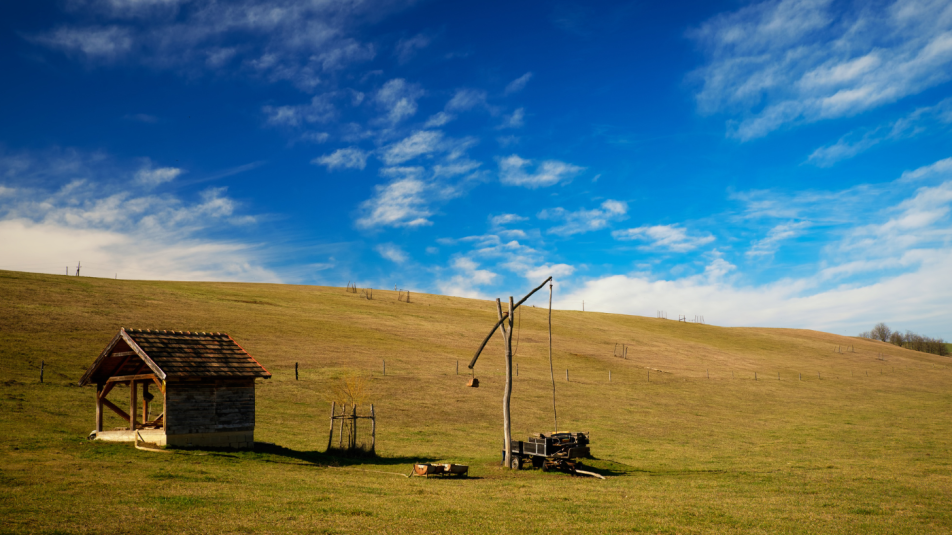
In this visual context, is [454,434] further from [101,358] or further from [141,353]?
[101,358]

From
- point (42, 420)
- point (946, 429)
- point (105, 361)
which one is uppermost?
point (105, 361)

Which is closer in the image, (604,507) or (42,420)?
(604,507)

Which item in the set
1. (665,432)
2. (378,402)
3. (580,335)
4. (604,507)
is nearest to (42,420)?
(378,402)

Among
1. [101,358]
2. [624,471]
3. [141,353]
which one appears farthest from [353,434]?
[624,471]

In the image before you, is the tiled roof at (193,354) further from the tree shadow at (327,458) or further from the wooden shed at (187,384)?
the tree shadow at (327,458)

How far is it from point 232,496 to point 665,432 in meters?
29.3

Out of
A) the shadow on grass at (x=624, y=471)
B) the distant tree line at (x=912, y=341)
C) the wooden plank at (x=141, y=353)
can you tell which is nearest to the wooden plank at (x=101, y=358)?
the wooden plank at (x=141, y=353)

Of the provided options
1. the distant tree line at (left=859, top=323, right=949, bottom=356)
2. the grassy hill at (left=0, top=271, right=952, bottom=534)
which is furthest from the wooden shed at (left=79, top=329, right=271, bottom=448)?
the distant tree line at (left=859, top=323, right=949, bottom=356)

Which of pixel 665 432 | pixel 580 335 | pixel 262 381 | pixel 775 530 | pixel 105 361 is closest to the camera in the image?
pixel 775 530

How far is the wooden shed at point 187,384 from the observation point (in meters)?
21.6

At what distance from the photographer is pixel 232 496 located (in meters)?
14.5

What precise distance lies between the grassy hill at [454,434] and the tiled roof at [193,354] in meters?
3.25

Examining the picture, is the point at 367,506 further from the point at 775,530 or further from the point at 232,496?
the point at 775,530

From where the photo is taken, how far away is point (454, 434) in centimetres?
3241
